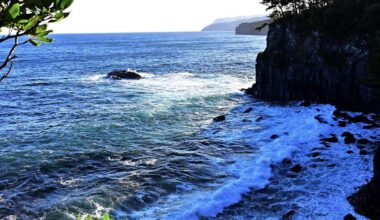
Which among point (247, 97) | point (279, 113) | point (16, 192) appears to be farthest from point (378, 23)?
point (16, 192)

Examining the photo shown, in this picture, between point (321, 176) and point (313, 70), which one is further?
point (313, 70)

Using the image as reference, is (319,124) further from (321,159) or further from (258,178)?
(258,178)

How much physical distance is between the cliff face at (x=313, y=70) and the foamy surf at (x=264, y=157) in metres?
2.46

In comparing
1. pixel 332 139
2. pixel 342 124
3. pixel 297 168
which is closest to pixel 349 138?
pixel 332 139

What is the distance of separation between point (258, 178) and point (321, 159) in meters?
5.00

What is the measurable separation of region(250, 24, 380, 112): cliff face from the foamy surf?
2.46 metres

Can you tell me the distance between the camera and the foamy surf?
17.3 m

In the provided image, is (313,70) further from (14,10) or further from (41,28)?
(14,10)

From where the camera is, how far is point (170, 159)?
24.5 m

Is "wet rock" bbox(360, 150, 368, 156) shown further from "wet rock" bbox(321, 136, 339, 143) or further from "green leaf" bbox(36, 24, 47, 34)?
"green leaf" bbox(36, 24, 47, 34)

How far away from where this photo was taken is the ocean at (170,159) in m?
17.8

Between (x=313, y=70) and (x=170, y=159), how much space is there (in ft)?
70.3

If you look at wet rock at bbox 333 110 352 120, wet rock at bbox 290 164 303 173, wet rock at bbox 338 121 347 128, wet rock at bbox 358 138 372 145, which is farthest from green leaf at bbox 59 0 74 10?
wet rock at bbox 333 110 352 120

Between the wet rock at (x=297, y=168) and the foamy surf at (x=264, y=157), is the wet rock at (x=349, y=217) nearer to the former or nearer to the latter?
the foamy surf at (x=264, y=157)
